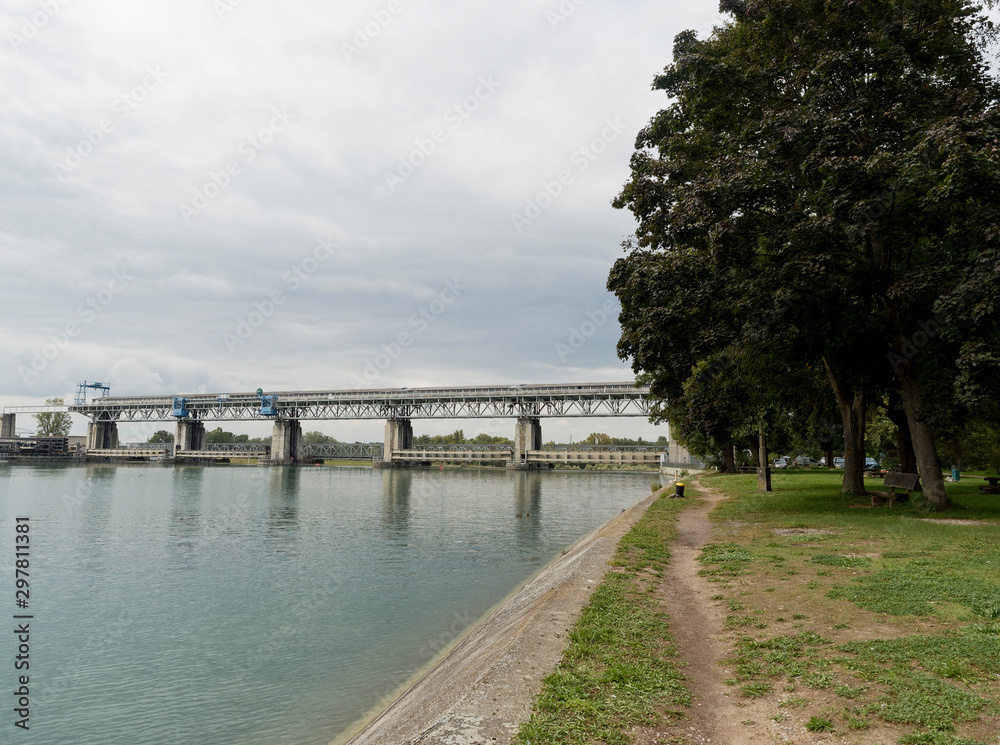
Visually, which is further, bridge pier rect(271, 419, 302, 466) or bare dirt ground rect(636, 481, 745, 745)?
bridge pier rect(271, 419, 302, 466)

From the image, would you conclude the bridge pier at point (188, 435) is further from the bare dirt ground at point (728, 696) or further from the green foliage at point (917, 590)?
the green foliage at point (917, 590)

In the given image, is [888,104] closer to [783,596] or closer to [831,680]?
[783,596]

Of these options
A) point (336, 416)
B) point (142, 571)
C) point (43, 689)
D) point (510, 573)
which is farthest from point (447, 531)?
point (336, 416)

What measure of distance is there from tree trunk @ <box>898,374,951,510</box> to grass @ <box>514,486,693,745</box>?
15301 mm

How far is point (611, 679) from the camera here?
6566mm

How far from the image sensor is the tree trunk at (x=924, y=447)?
798 inches

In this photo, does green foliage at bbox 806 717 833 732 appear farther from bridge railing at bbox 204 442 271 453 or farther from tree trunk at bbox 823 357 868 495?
bridge railing at bbox 204 442 271 453

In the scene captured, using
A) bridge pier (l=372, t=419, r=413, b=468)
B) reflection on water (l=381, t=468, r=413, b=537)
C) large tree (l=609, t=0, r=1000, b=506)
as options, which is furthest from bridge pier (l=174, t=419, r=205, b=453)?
large tree (l=609, t=0, r=1000, b=506)

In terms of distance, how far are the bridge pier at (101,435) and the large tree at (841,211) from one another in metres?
191

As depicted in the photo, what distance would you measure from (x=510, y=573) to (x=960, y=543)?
12866mm

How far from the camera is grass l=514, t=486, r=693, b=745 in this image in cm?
544

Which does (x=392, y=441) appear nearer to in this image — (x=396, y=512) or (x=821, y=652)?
(x=396, y=512)

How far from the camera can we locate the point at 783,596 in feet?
→ 33.4

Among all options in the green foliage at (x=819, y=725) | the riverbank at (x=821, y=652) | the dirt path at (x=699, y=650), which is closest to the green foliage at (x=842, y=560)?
the riverbank at (x=821, y=652)
